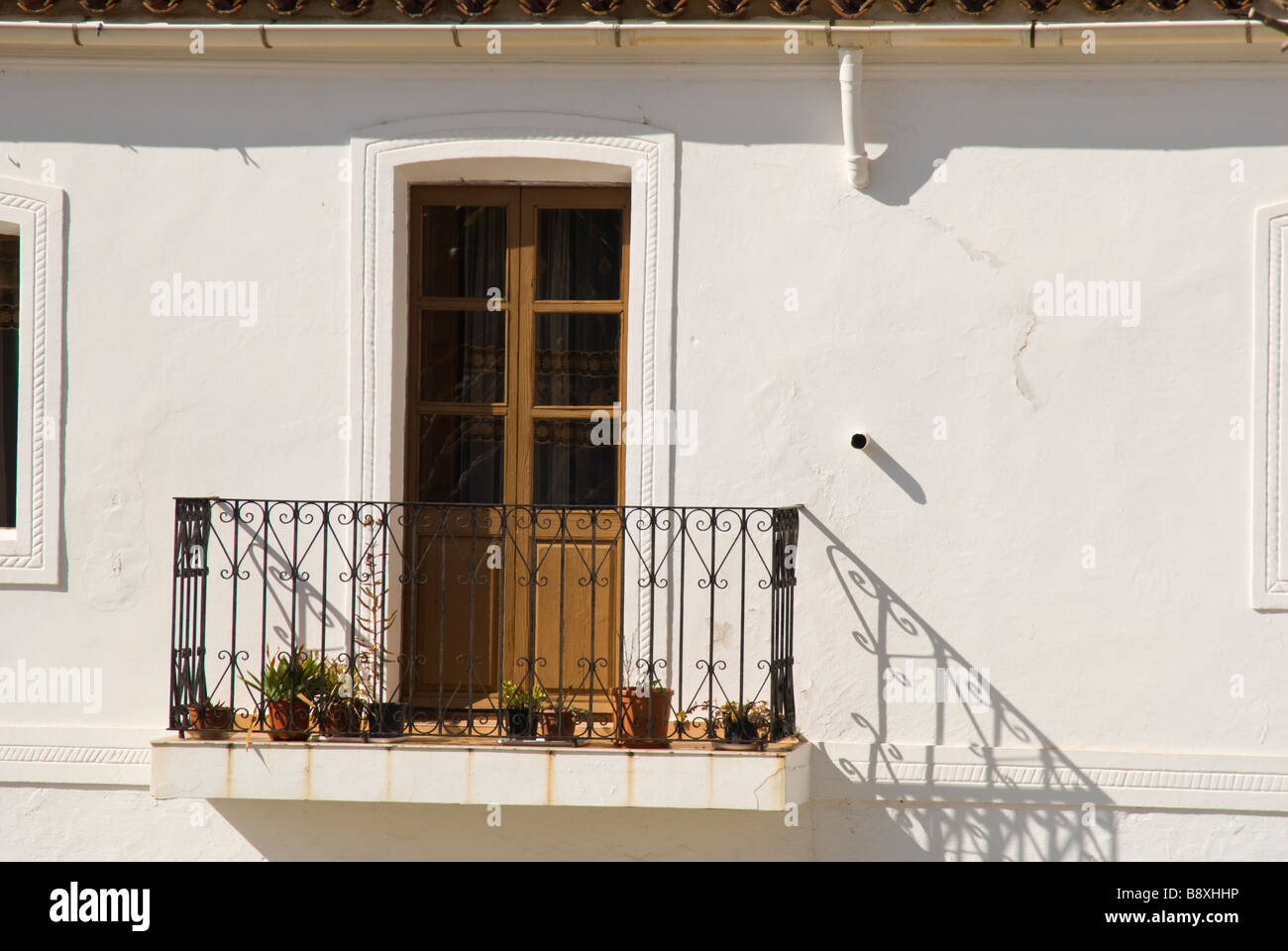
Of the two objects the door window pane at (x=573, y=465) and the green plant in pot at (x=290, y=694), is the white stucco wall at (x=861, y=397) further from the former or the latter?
the green plant in pot at (x=290, y=694)

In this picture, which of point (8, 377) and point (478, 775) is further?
point (8, 377)

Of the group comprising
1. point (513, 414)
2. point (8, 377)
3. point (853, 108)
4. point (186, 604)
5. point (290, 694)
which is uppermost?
point (853, 108)

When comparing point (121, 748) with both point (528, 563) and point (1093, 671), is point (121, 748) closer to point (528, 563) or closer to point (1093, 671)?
point (528, 563)

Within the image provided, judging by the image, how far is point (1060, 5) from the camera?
633 centimetres

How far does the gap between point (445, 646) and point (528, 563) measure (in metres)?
0.62

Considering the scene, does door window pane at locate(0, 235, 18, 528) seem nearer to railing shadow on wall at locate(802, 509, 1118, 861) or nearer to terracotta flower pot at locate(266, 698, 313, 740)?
terracotta flower pot at locate(266, 698, 313, 740)

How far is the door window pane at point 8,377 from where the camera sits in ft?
23.0

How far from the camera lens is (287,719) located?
6156mm

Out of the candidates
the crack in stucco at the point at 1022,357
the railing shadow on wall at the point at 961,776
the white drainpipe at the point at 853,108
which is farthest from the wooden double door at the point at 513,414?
the crack in stucco at the point at 1022,357

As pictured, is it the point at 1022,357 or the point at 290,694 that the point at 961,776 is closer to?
the point at 1022,357

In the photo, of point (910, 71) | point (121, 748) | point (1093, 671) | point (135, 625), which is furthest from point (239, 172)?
point (1093, 671)

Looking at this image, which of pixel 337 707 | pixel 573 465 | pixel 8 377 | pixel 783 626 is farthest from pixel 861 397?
pixel 8 377

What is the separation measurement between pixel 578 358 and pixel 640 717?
1908 mm

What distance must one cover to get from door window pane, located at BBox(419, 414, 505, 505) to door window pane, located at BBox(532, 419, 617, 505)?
22 centimetres
